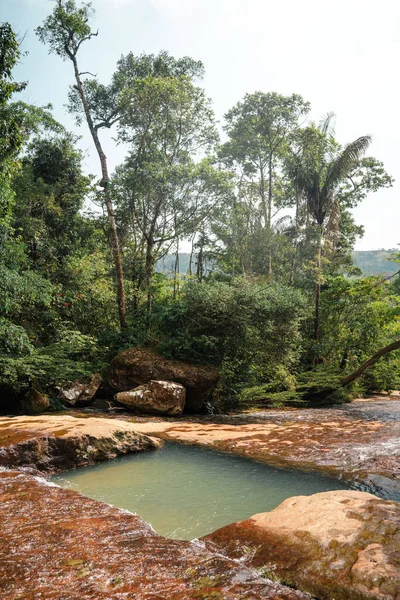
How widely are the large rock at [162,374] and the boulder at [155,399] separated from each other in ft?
3.49

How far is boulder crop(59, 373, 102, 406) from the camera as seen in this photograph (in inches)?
471

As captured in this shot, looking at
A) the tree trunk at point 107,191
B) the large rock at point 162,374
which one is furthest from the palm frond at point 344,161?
the large rock at point 162,374

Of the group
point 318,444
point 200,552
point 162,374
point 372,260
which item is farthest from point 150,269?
point 372,260

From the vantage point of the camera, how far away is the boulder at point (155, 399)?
1127 cm

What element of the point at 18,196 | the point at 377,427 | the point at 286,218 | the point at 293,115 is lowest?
the point at 377,427

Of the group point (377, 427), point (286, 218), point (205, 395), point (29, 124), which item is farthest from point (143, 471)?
point (286, 218)

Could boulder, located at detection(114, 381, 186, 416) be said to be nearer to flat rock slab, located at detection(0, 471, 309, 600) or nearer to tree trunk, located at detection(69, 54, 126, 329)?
tree trunk, located at detection(69, 54, 126, 329)

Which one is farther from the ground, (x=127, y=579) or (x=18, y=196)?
(x=18, y=196)

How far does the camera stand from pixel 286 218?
89.7ft

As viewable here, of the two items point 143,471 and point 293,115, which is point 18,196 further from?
point 293,115

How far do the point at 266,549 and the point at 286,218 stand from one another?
2623 cm

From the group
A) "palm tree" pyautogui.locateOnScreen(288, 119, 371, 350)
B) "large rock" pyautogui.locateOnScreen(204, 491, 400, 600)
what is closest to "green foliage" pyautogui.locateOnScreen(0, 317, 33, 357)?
"large rock" pyautogui.locateOnScreen(204, 491, 400, 600)

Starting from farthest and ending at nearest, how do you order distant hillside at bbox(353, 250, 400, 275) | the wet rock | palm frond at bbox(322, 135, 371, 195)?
distant hillside at bbox(353, 250, 400, 275)
palm frond at bbox(322, 135, 371, 195)
the wet rock

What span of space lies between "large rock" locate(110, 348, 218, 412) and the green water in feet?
19.7
